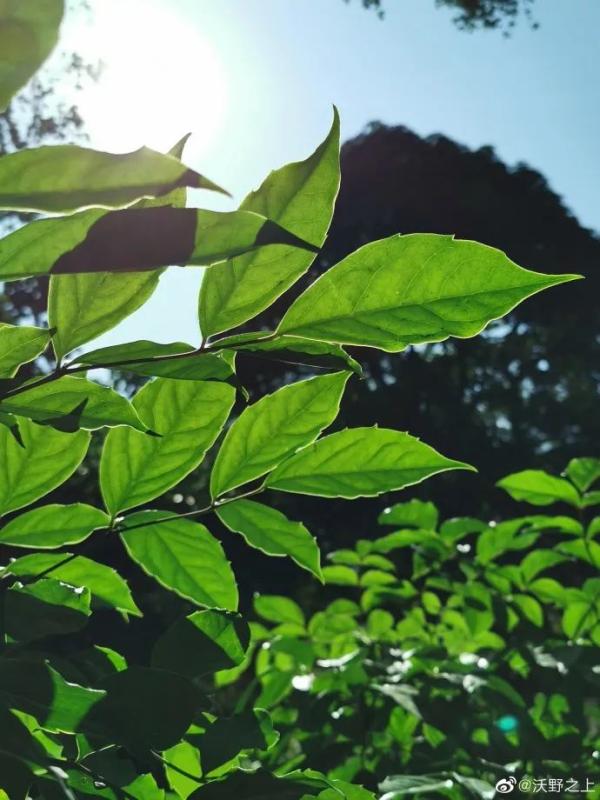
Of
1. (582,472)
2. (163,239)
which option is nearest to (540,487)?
(582,472)

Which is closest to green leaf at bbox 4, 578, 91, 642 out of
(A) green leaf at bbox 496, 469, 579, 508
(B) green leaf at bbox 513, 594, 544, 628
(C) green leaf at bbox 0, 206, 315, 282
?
(C) green leaf at bbox 0, 206, 315, 282

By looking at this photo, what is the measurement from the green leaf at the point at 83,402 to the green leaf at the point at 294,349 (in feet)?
0.19

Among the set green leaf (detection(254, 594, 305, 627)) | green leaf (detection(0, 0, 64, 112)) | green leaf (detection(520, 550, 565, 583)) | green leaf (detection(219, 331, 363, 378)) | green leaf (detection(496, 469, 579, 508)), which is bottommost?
green leaf (detection(254, 594, 305, 627))

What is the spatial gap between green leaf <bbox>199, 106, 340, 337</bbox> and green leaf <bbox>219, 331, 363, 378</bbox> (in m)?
0.02

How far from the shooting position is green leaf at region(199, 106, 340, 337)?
0.39 m

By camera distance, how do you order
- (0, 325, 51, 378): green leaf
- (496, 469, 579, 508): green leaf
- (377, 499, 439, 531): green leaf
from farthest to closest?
(377, 499, 439, 531): green leaf < (496, 469, 579, 508): green leaf < (0, 325, 51, 378): green leaf

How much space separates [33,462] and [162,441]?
0.25 feet

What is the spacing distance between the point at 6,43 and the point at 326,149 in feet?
0.50

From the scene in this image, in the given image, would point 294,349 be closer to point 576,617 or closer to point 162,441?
point 162,441

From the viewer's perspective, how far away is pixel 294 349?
0.41 metres

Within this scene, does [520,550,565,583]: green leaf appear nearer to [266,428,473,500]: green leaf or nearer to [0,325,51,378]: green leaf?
[266,428,473,500]: green leaf

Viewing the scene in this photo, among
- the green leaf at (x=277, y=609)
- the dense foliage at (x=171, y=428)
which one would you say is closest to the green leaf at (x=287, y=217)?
the dense foliage at (x=171, y=428)

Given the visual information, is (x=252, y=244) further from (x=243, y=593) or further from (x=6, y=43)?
(x=243, y=593)

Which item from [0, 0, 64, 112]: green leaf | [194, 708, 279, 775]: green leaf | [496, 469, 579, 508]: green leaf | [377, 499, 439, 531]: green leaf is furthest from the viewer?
[377, 499, 439, 531]: green leaf
